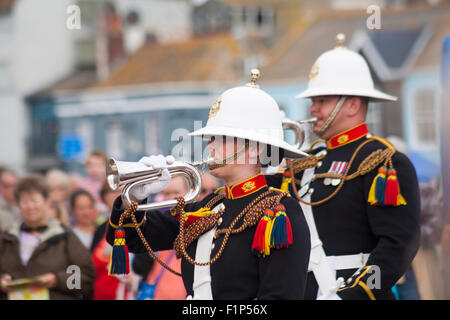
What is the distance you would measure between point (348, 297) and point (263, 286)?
702mm

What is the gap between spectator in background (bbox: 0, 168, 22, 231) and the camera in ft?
27.6

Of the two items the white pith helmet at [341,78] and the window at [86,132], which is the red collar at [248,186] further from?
the window at [86,132]

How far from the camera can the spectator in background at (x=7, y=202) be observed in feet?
27.6

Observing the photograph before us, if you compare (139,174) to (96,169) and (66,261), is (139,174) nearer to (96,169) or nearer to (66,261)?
(66,261)

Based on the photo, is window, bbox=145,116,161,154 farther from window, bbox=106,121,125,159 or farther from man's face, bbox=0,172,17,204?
man's face, bbox=0,172,17,204

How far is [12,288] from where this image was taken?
572cm

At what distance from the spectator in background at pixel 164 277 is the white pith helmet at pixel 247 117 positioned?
5.87 ft

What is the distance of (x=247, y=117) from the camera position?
3.49m

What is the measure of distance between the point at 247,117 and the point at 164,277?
2.35m

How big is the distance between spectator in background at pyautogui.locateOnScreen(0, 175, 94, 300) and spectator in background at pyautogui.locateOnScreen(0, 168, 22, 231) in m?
1.96

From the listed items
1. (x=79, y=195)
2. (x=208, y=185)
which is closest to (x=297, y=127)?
(x=208, y=185)

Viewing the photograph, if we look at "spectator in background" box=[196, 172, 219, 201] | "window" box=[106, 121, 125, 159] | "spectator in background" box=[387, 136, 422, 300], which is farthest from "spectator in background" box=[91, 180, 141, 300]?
"window" box=[106, 121, 125, 159]

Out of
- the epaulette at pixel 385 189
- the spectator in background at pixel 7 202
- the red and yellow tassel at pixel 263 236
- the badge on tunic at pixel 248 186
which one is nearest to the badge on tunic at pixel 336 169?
the epaulette at pixel 385 189
